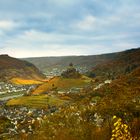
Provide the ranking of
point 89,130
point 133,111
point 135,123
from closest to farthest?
1. point 89,130
2. point 135,123
3. point 133,111

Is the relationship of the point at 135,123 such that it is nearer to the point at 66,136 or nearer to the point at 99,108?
the point at 66,136

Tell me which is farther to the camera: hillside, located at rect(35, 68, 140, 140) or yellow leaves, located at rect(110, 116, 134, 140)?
hillside, located at rect(35, 68, 140, 140)

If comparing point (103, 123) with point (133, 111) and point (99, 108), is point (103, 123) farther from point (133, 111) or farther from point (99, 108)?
point (99, 108)

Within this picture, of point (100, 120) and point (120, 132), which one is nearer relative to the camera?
point (120, 132)

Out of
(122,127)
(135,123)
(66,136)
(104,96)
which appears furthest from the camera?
(104,96)

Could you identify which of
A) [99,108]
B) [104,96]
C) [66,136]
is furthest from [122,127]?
[104,96]

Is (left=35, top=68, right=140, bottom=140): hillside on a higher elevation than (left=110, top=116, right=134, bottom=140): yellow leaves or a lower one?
lower

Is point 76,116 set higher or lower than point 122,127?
lower

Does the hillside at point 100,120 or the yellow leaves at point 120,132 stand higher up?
the yellow leaves at point 120,132

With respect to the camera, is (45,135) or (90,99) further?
(90,99)

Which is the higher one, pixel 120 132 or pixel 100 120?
pixel 120 132

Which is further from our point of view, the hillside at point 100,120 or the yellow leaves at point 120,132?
the hillside at point 100,120
